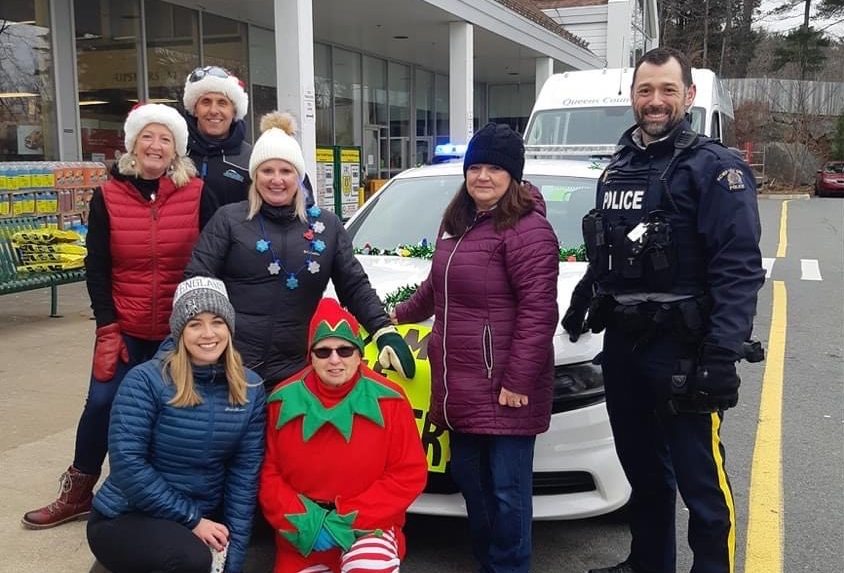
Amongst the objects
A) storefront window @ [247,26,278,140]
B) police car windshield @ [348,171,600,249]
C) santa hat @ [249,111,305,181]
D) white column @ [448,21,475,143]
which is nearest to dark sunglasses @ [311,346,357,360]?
santa hat @ [249,111,305,181]

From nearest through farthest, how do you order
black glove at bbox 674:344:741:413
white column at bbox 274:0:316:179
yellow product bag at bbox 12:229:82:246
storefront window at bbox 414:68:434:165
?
1. black glove at bbox 674:344:741:413
2. yellow product bag at bbox 12:229:82:246
3. white column at bbox 274:0:316:179
4. storefront window at bbox 414:68:434:165

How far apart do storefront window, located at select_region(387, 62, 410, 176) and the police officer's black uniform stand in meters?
19.4

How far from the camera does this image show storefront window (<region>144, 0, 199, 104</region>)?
511 inches

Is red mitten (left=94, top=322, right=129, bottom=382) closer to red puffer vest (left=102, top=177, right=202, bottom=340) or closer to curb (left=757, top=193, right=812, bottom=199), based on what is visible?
red puffer vest (left=102, top=177, right=202, bottom=340)

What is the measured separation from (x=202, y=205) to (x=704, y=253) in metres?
2.06

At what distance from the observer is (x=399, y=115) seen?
22.5 meters

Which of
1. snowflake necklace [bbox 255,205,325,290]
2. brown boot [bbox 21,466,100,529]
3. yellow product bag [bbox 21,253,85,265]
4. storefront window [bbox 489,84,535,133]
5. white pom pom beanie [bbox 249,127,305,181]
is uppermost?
storefront window [bbox 489,84,535,133]

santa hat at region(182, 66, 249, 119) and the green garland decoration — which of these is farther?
the green garland decoration

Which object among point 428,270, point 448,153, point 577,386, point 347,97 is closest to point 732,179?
point 577,386

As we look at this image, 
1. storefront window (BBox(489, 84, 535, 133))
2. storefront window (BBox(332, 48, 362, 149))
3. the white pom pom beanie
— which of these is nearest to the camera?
the white pom pom beanie

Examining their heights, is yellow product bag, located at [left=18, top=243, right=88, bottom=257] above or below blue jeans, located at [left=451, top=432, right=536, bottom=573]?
above

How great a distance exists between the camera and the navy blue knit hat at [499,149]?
296 cm

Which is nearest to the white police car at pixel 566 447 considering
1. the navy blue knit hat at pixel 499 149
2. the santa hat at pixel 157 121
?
the navy blue knit hat at pixel 499 149

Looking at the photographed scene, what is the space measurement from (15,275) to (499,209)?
6.15m
